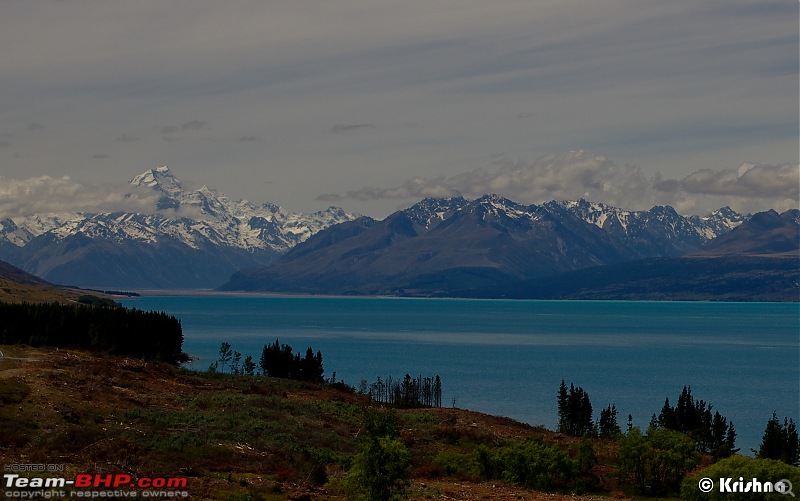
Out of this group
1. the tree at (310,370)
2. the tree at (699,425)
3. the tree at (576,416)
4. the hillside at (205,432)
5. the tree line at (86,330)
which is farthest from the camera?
the tree at (310,370)

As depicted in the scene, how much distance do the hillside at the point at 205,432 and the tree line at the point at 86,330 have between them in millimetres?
26136

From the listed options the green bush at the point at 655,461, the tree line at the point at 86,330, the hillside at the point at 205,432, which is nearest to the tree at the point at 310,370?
the tree line at the point at 86,330

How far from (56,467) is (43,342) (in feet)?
250

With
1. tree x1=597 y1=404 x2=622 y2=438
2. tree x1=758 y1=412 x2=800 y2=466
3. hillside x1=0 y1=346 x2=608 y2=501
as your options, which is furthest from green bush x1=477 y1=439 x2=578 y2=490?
tree x1=597 y1=404 x2=622 y2=438

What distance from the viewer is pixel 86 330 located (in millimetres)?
140625

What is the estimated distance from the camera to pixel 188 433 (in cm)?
6738

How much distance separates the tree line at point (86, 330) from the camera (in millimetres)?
127375

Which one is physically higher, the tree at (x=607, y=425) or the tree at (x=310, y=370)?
the tree at (x=310, y=370)

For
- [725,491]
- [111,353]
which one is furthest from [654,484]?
[111,353]

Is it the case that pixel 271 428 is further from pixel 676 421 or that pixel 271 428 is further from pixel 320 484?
pixel 676 421

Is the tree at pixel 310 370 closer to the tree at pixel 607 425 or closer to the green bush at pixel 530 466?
the tree at pixel 607 425

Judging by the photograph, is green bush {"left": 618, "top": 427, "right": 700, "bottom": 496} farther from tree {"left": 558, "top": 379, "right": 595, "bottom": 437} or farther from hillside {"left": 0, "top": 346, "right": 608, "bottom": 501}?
tree {"left": 558, "top": 379, "right": 595, "bottom": 437}

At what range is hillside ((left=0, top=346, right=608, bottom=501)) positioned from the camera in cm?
5428

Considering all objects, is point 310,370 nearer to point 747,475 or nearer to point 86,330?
point 86,330
